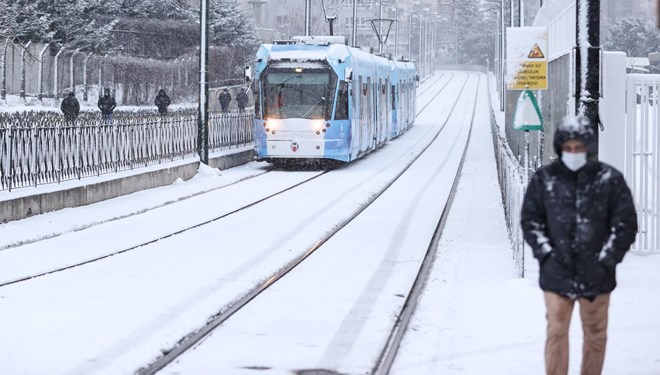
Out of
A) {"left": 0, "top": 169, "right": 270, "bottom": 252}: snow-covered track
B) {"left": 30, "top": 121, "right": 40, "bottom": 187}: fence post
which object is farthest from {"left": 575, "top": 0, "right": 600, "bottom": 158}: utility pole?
{"left": 30, "top": 121, "right": 40, "bottom": 187}: fence post

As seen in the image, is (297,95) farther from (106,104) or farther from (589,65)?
(589,65)

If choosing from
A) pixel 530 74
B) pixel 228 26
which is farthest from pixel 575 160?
pixel 228 26

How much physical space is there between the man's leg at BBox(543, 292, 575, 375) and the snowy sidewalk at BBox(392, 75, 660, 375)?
1.54m

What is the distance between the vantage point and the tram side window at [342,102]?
32.6 metres

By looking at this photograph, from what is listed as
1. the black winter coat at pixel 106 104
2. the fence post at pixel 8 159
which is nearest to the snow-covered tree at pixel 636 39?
the black winter coat at pixel 106 104

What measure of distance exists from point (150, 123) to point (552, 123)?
36.5 ft

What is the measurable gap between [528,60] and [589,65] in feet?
11.3

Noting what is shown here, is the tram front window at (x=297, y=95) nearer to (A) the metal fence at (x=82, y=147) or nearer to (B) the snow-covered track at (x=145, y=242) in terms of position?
(A) the metal fence at (x=82, y=147)

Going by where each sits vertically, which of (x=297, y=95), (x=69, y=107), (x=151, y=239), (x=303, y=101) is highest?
(x=297, y=95)

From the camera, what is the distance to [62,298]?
12.4 meters

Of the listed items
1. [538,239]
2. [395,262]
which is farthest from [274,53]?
[538,239]

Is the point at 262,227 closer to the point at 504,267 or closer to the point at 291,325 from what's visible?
the point at 504,267

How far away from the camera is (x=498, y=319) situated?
11406 millimetres

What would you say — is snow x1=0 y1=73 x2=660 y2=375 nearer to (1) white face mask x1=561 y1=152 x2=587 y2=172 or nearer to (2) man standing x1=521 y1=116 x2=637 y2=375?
(2) man standing x1=521 y1=116 x2=637 y2=375
